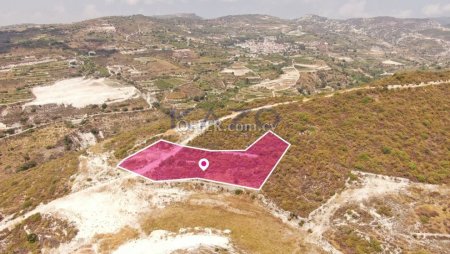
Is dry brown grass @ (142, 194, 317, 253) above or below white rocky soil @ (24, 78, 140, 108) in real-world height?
above

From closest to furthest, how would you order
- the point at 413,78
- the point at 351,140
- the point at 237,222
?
the point at 237,222
the point at 351,140
the point at 413,78

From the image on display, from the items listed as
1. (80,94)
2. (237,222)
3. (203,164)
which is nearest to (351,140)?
(203,164)

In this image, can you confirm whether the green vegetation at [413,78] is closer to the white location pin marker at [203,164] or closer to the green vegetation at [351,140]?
the green vegetation at [351,140]

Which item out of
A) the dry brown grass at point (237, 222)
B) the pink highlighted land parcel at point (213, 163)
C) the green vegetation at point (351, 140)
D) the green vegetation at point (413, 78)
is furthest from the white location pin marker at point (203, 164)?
the green vegetation at point (413, 78)

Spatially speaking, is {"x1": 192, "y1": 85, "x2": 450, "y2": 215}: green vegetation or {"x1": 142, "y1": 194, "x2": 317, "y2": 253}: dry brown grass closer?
{"x1": 142, "y1": 194, "x2": 317, "y2": 253}: dry brown grass

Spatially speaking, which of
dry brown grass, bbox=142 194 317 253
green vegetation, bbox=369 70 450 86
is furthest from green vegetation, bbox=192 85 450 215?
dry brown grass, bbox=142 194 317 253

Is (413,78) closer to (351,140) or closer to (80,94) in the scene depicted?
(351,140)

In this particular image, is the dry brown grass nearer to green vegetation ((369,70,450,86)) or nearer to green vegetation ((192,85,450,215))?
green vegetation ((192,85,450,215))

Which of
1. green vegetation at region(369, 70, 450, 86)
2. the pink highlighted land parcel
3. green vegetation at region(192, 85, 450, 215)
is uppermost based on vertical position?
green vegetation at region(369, 70, 450, 86)

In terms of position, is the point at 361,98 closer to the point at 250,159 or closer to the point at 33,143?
the point at 250,159
